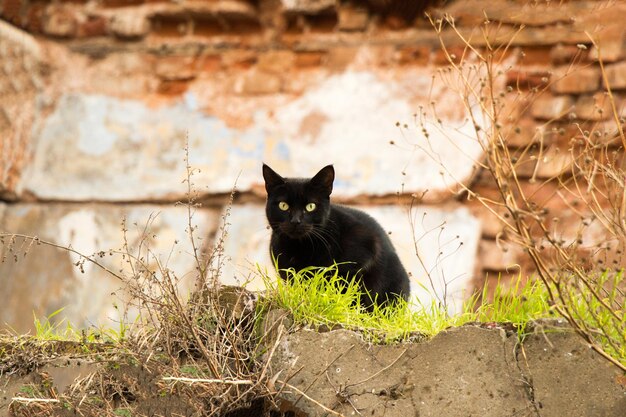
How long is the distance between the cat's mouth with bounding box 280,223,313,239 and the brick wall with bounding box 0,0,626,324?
128 centimetres

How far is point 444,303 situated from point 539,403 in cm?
52

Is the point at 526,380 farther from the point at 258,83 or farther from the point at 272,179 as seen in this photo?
the point at 258,83

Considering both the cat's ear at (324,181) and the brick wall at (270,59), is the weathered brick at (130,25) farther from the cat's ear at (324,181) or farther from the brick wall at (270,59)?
the cat's ear at (324,181)

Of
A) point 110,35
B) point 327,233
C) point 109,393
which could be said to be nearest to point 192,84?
point 110,35

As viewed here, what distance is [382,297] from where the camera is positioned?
3.50 meters

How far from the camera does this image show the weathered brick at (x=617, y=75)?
15.3 ft

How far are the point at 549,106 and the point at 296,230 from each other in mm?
1891

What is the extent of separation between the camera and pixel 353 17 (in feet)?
17.1

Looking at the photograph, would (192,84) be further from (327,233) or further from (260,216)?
(327,233)

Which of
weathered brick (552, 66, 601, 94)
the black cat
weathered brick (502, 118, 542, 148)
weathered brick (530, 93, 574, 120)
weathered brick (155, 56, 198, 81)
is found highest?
weathered brick (155, 56, 198, 81)

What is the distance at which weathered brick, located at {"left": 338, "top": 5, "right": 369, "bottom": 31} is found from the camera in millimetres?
5211

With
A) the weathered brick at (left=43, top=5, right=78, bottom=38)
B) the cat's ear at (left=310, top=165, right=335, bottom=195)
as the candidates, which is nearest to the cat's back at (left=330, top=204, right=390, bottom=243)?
the cat's ear at (left=310, top=165, right=335, bottom=195)

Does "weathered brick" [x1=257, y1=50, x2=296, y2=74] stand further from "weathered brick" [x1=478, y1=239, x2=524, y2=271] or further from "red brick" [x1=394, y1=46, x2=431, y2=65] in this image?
Answer: "weathered brick" [x1=478, y1=239, x2=524, y2=271]

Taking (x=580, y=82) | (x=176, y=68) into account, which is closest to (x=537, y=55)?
(x=580, y=82)
